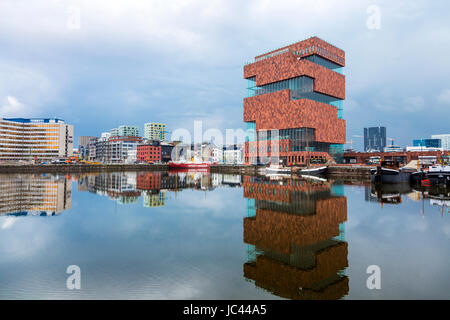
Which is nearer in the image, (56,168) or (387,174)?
(387,174)

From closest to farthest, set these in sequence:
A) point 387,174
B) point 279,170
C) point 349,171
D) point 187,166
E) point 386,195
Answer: point 386,195, point 387,174, point 349,171, point 279,170, point 187,166

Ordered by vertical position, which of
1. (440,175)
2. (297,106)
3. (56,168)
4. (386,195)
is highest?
(297,106)

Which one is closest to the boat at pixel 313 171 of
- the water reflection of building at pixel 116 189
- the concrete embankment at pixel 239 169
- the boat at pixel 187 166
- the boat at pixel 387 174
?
the concrete embankment at pixel 239 169

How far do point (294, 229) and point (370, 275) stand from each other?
6.44 meters

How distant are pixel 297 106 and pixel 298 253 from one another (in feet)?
321

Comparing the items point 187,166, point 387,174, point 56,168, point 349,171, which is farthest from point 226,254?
point 187,166

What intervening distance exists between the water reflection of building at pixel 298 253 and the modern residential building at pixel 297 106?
85.8m

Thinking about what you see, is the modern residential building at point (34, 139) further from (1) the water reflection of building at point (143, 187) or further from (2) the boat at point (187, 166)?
(1) the water reflection of building at point (143, 187)

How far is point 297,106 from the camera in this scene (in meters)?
103

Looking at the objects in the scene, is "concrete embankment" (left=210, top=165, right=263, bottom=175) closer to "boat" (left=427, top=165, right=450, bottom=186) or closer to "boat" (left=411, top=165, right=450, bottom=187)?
"boat" (left=411, top=165, right=450, bottom=187)

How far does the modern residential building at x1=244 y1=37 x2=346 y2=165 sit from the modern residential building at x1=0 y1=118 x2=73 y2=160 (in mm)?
122634

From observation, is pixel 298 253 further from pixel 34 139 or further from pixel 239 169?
pixel 34 139

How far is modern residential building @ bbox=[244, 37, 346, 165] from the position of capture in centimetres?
10588

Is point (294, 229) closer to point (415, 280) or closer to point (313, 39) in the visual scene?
point (415, 280)
